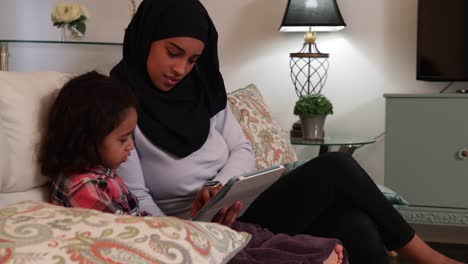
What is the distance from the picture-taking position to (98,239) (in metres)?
0.85

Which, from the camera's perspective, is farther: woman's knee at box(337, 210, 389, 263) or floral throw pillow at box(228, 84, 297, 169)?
floral throw pillow at box(228, 84, 297, 169)

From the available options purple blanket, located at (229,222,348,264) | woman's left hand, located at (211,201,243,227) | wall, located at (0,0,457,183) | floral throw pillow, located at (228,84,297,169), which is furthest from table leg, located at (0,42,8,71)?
purple blanket, located at (229,222,348,264)

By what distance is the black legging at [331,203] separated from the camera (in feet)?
4.82

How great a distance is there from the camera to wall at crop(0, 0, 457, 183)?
2850 mm

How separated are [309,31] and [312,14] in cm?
15

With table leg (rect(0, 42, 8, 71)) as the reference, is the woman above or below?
below

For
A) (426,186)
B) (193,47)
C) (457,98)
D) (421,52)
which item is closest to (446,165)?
(426,186)

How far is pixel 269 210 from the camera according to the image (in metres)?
1.48

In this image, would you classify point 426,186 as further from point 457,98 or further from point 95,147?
point 95,147

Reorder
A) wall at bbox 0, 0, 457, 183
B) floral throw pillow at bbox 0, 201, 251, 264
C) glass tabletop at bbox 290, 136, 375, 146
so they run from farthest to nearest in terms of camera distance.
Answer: wall at bbox 0, 0, 457, 183, glass tabletop at bbox 290, 136, 375, 146, floral throw pillow at bbox 0, 201, 251, 264

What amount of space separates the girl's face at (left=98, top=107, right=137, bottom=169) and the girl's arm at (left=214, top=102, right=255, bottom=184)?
1.28 feet

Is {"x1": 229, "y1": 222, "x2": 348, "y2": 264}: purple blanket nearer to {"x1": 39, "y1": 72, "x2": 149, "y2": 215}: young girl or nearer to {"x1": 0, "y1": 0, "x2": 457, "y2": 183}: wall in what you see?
{"x1": 39, "y1": 72, "x2": 149, "y2": 215}: young girl

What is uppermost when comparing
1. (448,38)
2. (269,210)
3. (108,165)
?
(448,38)

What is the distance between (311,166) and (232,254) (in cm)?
55
